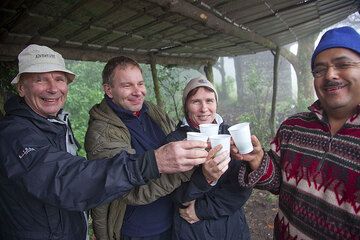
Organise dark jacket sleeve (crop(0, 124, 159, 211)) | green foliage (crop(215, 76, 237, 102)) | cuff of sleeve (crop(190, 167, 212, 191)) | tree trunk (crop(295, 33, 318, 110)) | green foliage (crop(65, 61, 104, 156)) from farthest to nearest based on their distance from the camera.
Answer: green foliage (crop(215, 76, 237, 102)), tree trunk (crop(295, 33, 318, 110)), green foliage (crop(65, 61, 104, 156)), cuff of sleeve (crop(190, 167, 212, 191)), dark jacket sleeve (crop(0, 124, 159, 211))

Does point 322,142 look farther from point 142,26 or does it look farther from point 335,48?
point 142,26

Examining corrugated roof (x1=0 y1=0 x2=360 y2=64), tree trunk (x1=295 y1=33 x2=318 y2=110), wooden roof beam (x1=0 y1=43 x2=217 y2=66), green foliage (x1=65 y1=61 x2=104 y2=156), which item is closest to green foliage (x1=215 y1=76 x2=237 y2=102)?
tree trunk (x1=295 y1=33 x2=318 y2=110)

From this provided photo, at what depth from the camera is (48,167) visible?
1.62 metres

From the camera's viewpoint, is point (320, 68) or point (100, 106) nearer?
point (320, 68)

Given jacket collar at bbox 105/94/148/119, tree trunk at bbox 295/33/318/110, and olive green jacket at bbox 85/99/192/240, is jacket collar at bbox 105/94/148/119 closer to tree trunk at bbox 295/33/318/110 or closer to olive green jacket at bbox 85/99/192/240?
olive green jacket at bbox 85/99/192/240

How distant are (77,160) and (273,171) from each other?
4.94 feet

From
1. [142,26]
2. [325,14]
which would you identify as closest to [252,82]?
[325,14]

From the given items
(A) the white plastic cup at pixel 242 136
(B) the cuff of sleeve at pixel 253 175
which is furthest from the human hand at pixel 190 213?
(A) the white plastic cup at pixel 242 136

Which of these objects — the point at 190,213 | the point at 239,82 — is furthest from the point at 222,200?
the point at 239,82

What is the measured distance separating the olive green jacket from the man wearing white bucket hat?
0.77ft

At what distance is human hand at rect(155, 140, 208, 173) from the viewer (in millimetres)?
1692

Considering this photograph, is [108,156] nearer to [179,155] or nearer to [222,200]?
[179,155]

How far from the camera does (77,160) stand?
1688 mm

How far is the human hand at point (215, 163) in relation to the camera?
1814 millimetres
